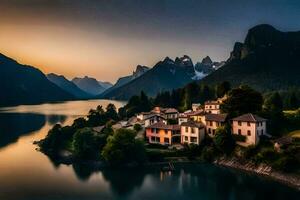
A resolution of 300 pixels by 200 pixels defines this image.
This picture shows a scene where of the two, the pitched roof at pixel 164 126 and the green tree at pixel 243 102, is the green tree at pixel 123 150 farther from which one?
the green tree at pixel 243 102

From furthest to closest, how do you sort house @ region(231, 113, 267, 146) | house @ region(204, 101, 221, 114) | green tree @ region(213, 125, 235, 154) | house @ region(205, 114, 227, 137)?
1. house @ region(204, 101, 221, 114)
2. house @ region(205, 114, 227, 137)
3. green tree @ region(213, 125, 235, 154)
4. house @ region(231, 113, 267, 146)

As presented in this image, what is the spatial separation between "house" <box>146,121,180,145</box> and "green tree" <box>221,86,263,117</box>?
9140 mm

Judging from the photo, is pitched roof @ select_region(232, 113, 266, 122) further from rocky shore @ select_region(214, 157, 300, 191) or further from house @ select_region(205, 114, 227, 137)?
rocky shore @ select_region(214, 157, 300, 191)

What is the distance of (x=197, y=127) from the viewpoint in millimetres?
59406

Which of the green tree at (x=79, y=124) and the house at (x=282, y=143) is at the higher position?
the green tree at (x=79, y=124)

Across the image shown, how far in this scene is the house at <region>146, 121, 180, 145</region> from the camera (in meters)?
62.2

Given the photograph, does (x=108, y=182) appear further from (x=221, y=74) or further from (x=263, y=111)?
(x=221, y=74)

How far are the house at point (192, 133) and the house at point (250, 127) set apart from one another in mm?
5575

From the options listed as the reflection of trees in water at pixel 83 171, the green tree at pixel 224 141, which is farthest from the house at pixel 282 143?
the reflection of trees in water at pixel 83 171

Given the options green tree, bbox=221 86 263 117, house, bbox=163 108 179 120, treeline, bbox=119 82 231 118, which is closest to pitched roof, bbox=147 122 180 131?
green tree, bbox=221 86 263 117

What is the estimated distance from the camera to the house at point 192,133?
5956 cm

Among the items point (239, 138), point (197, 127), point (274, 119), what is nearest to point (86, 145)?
point (197, 127)

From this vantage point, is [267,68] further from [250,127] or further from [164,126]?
[250,127]

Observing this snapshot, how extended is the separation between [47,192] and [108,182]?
7683mm
